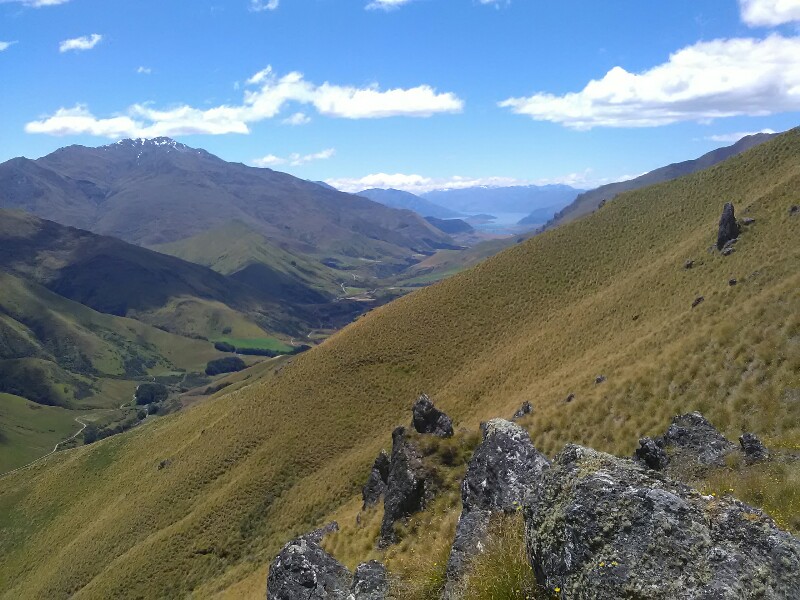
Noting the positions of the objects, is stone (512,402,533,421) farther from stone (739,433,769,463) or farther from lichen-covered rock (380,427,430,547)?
stone (739,433,769,463)

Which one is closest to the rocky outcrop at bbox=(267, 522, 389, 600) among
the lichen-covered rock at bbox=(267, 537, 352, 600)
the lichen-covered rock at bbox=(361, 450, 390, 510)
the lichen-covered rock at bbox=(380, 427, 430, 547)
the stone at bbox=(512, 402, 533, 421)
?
the lichen-covered rock at bbox=(267, 537, 352, 600)

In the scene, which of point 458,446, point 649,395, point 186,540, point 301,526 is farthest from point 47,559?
point 649,395

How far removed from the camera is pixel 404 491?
24328 mm

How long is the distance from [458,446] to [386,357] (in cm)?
4621

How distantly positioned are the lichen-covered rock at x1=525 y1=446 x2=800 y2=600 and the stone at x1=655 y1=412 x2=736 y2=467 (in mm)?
8996

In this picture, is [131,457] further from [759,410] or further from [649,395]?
[759,410]

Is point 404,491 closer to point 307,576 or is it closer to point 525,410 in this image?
point 307,576

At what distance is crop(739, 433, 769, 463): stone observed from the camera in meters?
14.9

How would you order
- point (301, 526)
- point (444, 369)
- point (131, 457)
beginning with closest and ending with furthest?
point (301, 526)
point (444, 369)
point (131, 457)

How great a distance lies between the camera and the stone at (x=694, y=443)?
1598 centimetres

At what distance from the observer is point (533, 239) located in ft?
314

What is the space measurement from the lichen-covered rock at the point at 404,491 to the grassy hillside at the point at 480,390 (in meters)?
2.68

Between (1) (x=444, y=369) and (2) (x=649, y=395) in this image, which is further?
(1) (x=444, y=369)

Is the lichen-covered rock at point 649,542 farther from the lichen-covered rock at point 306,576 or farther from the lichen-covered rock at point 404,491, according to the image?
the lichen-covered rock at point 404,491
